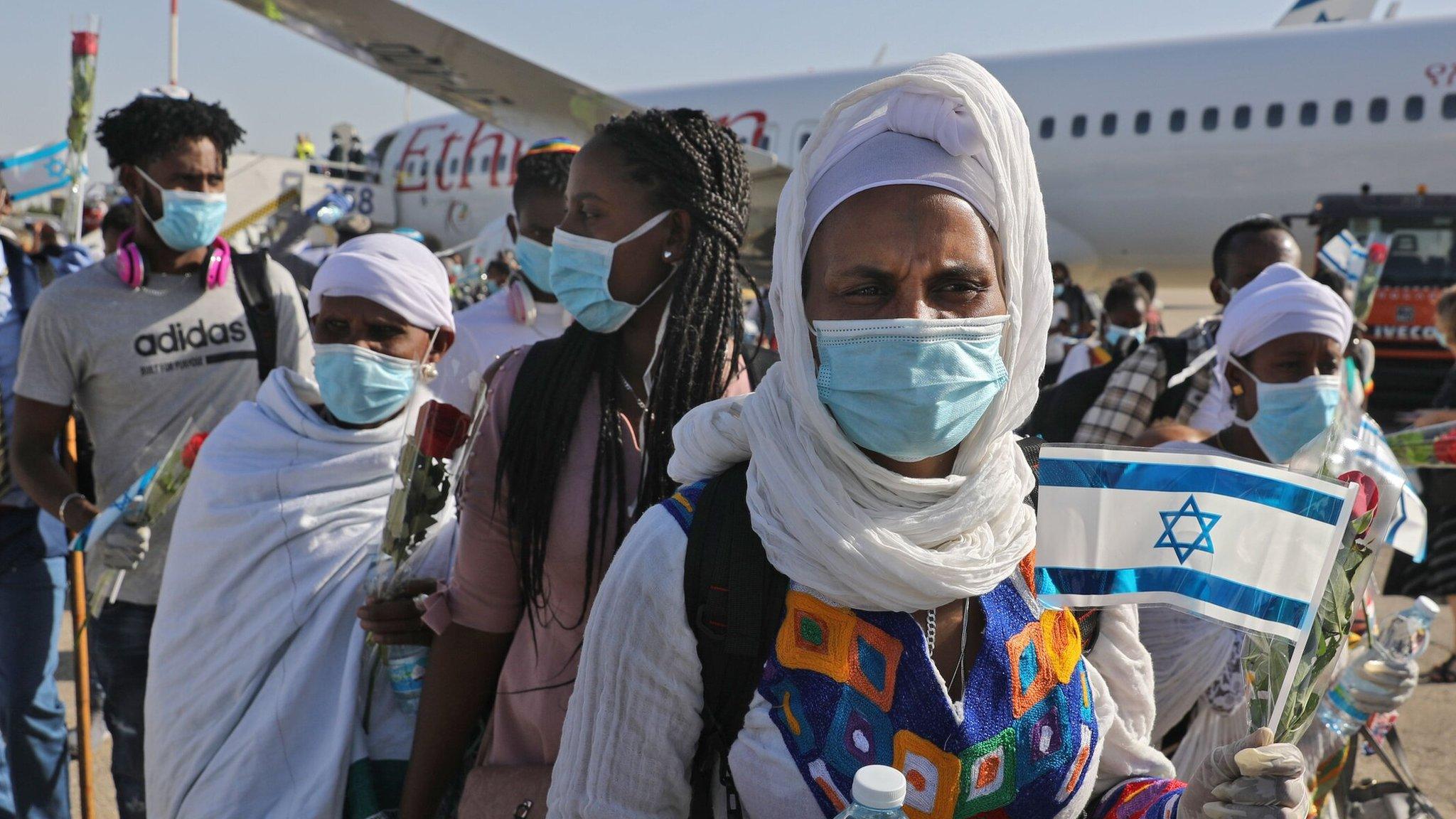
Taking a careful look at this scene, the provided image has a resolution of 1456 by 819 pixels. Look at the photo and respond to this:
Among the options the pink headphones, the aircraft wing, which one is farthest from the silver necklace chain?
the aircraft wing

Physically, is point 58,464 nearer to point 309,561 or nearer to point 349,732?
point 309,561

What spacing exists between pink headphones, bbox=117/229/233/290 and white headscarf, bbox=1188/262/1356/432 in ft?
10.1

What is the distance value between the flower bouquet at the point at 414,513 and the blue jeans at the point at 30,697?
195 centimetres

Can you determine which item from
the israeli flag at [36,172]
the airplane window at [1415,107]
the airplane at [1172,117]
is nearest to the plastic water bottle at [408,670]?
the israeli flag at [36,172]

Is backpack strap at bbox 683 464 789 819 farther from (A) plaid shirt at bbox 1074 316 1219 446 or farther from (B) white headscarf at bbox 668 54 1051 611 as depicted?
(A) plaid shirt at bbox 1074 316 1219 446

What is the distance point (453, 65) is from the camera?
1241 cm

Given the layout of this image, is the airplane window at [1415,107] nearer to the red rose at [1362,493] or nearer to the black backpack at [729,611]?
the red rose at [1362,493]

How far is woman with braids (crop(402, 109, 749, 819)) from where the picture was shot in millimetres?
2195

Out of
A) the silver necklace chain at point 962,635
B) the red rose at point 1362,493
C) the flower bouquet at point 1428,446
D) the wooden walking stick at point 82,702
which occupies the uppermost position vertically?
the red rose at point 1362,493

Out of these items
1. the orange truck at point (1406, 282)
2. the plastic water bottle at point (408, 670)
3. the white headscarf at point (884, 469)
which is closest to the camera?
the white headscarf at point (884, 469)

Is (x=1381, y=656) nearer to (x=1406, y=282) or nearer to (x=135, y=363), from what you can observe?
(x=135, y=363)

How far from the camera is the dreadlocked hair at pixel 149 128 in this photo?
3.97m

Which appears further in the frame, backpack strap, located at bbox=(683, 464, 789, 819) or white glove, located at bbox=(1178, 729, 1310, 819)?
backpack strap, located at bbox=(683, 464, 789, 819)

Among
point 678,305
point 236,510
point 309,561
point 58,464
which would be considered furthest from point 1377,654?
point 58,464
